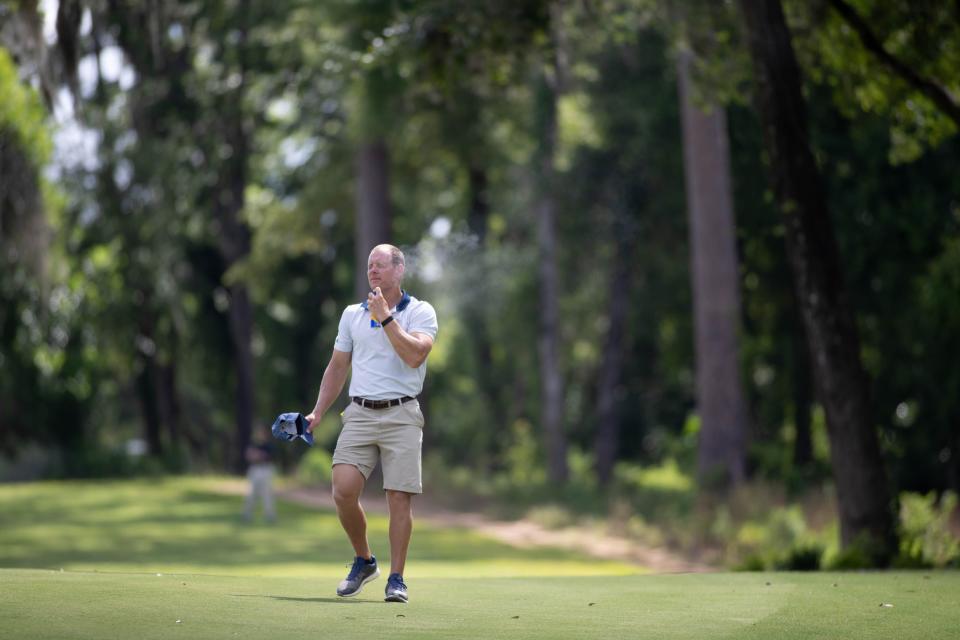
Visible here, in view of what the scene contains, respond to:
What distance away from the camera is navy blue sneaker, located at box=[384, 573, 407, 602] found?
9.48 meters

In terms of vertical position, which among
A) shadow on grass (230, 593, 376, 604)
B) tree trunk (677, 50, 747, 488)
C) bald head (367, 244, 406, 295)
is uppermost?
tree trunk (677, 50, 747, 488)

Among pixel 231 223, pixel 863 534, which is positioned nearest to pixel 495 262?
pixel 231 223

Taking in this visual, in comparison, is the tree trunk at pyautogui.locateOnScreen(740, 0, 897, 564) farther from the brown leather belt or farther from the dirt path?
the brown leather belt

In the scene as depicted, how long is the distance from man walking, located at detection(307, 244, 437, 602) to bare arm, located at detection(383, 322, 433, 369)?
0.01m

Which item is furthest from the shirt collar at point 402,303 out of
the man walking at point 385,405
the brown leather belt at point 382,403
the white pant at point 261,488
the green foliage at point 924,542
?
the white pant at point 261,488

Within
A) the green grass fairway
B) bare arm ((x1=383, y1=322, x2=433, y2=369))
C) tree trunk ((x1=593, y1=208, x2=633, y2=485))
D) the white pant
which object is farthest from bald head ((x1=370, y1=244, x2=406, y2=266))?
tree trunk ((x1=593, y1=208, x2=633, y2=485))

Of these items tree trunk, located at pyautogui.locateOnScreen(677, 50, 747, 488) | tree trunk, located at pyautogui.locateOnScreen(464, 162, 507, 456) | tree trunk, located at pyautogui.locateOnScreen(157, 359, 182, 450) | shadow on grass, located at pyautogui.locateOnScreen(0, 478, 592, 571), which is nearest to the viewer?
shadow on grass, located at pyautogui.locateOnScreen(0, 478, 592, 571)

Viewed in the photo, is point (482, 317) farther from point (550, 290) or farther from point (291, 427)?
point (291, 427)

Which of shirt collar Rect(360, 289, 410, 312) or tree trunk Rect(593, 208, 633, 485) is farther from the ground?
tree trunk Rect(593, 208, 633, 485)

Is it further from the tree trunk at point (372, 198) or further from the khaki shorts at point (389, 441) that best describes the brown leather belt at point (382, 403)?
the tree trunk at point (372, 198)

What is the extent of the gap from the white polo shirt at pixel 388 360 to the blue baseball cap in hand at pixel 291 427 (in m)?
0.40

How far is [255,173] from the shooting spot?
49.6m

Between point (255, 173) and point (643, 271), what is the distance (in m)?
18.1

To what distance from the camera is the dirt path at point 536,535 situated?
2379 centimetres
